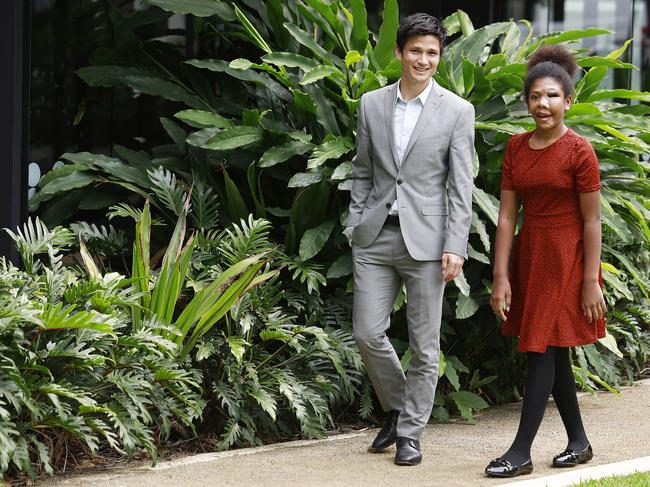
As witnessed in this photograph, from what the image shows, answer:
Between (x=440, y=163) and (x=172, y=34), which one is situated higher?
(x=172, y=34)

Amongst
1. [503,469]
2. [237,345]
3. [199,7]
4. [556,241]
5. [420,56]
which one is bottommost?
[503,469]

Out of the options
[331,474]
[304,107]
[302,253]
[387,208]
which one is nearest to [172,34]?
[304,107]

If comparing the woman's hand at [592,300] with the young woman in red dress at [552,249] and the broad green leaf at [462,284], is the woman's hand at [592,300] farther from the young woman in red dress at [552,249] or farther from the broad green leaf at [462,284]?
the broad green leaf at [462,284]

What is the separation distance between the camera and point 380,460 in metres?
5.33

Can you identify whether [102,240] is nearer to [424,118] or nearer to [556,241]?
[424,118]

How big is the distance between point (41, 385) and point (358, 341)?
155cm

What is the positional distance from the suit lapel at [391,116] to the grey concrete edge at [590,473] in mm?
1652

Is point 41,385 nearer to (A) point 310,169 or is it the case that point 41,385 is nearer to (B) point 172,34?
(A) point 310,169

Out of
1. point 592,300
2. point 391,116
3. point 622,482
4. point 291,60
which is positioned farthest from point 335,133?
point 622,482

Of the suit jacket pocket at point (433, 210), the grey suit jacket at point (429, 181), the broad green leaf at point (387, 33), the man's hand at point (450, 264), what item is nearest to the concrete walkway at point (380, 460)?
the man's hand at point (450, 264)

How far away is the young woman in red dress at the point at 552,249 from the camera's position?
494 centimetres

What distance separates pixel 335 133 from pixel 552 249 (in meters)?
2.18

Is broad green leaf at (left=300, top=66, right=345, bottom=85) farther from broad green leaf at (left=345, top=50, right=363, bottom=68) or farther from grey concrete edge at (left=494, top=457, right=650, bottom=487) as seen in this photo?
grey concrete edge at (left=494, top=457, right=650, bottom=487)

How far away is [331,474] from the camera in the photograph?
5062 millimetres
